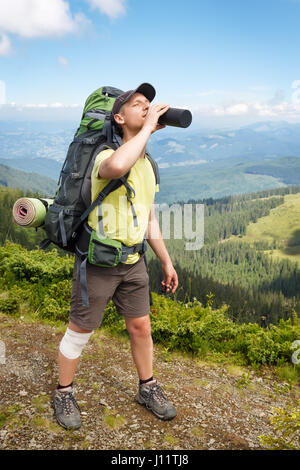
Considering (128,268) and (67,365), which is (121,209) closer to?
(128,268)

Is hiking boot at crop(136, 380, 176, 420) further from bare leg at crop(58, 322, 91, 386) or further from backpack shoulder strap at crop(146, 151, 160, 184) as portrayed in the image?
backpack shoulder strap at crop(146, 151, 160, 184)

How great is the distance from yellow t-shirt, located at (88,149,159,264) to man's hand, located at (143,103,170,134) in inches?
14.5

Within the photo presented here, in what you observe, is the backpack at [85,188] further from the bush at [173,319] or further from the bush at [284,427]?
the bush at [173,319]

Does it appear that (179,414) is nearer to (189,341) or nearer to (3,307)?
(189,341)

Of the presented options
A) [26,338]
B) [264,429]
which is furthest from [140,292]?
[26,338]

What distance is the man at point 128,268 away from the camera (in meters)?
2.91

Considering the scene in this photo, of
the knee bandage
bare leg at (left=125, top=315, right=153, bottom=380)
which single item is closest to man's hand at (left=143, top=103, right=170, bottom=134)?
bare leg at (left=125, top=315, right=153, bottom=380)

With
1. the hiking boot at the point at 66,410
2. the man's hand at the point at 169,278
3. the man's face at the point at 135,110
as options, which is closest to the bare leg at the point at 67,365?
the hiking boot at the point at 66,410

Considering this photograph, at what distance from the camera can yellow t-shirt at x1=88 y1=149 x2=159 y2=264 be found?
9.86 feet

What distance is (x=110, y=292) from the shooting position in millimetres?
3295

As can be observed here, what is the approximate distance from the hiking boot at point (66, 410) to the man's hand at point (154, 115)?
2612 millimetres

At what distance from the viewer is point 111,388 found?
4188 mm
